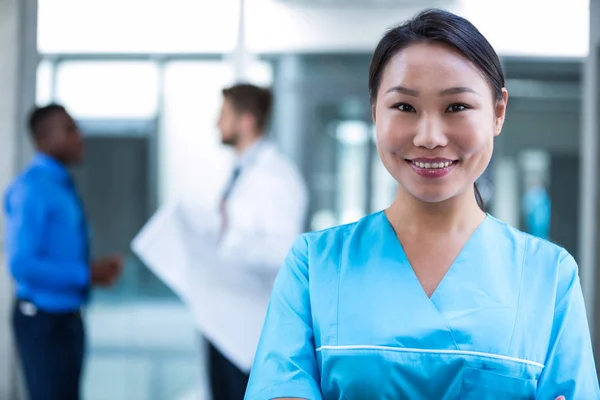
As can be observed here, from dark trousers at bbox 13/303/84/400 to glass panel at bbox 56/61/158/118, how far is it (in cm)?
235

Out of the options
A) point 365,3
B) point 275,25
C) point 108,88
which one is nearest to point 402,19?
point 365,3

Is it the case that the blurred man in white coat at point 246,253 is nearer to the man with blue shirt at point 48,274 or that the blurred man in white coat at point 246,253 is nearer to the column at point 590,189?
the man with blue shirt at point 48,274

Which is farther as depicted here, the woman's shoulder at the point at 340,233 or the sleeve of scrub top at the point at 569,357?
the woman's shoulder at the point at 340,233

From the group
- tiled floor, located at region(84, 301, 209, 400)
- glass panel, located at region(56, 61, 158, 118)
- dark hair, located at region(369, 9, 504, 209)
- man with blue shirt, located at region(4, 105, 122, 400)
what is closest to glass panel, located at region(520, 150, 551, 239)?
tiled floor, located at region(84, 301, 209, 400)

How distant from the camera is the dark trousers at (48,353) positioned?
8.88 feet

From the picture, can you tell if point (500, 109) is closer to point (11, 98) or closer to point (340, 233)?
point (340, 233)

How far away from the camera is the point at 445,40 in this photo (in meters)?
0.99

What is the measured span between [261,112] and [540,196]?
323 inches

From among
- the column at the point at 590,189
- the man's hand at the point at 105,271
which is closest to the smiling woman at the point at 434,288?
the man's hand at the point at 105,271

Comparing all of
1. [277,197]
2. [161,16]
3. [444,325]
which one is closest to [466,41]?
[444,325]

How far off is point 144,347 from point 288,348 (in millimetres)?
4596

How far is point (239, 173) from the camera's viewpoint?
2.81 m

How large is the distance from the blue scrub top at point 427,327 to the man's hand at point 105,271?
2034 millimetres

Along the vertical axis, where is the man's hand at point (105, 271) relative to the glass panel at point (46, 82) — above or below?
below
